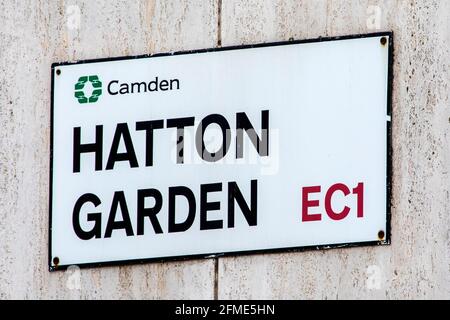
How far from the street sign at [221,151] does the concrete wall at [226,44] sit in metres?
0.05

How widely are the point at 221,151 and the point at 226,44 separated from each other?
1.38ft

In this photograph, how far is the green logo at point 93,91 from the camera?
28.3 ft

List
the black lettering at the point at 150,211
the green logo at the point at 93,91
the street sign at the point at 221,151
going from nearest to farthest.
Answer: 1. the street sign at the point at 221,151
2. the black lettering at the point at 150,211
3. the green logo at the point at 93,91

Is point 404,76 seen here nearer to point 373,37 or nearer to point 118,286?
point 373,37

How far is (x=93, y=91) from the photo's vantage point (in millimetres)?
8617

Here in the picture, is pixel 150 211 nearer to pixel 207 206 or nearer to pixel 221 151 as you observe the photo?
pixel 207 206

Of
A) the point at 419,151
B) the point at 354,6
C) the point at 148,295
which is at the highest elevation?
the point at 354,6

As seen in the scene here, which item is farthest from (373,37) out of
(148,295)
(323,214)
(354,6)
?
(148,295)

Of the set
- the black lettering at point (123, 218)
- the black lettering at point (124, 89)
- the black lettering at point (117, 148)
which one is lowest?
the black lettering at point (123, 218)

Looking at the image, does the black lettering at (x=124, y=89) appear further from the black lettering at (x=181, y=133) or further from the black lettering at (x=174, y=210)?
the black lettering at (x=174, y=210)

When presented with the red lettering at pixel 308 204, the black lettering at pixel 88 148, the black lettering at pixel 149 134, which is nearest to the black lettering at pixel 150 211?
the black lettering at pixel 149 134

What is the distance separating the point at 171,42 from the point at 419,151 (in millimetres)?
1119

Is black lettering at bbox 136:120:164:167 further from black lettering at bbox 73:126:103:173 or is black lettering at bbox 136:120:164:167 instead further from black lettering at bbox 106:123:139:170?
black lettering at bbox 73:126:103:173

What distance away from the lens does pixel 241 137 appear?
8.34 metres
